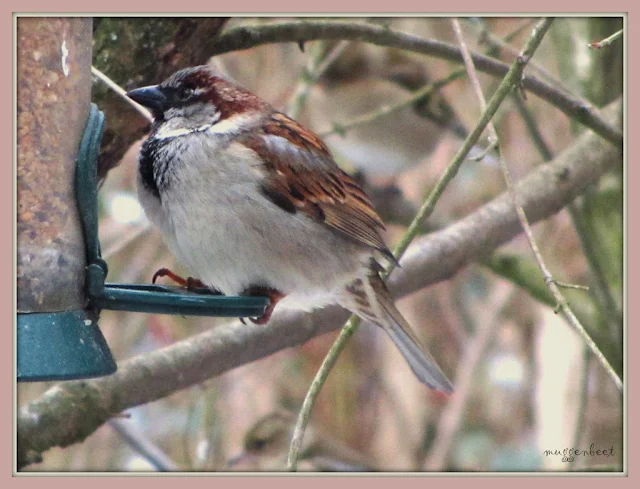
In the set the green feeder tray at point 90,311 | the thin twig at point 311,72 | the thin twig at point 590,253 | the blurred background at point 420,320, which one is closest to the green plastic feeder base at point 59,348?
the green feeder tray at point 90,311

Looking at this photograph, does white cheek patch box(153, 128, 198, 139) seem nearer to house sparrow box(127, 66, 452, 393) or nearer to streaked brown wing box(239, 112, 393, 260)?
house sparrow box(127, 66, 452, 393)

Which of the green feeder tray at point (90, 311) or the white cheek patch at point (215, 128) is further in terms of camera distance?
the white cheek patch at point (215, 128)

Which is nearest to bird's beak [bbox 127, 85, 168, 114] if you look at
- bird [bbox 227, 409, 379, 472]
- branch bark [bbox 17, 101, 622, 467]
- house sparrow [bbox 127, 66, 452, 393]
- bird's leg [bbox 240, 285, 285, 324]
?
house sparrow [bbox 127, 66, 452, 393]

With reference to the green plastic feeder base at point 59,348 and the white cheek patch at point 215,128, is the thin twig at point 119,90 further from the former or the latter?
the green plastic feeder base at point 59,348

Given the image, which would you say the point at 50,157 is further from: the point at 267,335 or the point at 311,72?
the point at 311,72

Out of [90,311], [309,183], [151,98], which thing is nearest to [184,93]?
[151,98]

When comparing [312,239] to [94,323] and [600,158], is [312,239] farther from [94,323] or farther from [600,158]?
[600,158]
